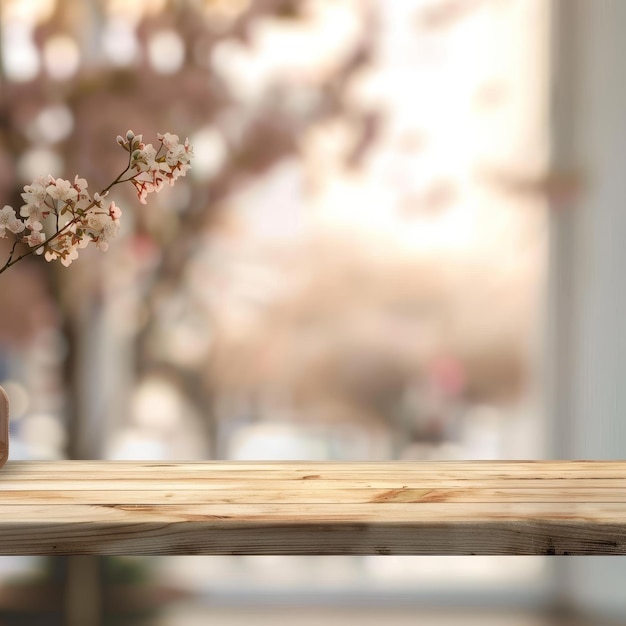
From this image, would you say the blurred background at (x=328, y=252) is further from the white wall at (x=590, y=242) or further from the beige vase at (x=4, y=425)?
the beige vase at (x=4, y=425)

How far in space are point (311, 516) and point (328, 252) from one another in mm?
799

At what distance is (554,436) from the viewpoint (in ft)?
5.01

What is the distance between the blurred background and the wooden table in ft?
1.84

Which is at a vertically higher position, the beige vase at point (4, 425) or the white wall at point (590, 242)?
the white wall at point (590, 242)

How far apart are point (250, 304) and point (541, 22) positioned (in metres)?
0.80

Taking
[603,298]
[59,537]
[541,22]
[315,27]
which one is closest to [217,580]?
[59,537]

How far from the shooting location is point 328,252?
Answer: 1.52 m

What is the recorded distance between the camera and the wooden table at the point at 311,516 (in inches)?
30.4

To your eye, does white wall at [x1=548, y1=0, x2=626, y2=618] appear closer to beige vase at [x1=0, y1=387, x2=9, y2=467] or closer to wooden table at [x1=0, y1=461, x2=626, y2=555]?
Answer: wooden table at [x1=0, y1=461, x2=626, y2=555]

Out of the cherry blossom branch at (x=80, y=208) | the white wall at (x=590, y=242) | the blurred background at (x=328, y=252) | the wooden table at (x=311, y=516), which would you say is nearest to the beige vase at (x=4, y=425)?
the wooden table at (x=311, y=516)

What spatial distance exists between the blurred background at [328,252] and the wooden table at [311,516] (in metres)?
0.56

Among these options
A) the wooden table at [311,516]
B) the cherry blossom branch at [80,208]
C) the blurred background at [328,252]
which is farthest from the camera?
the blurred background at [328,252]

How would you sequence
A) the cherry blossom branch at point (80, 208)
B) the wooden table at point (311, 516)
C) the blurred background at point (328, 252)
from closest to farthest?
the wooden table at point (311, 516) < the cherry blossom branch at point (80, 208) < the blurred background at point (328, 252)

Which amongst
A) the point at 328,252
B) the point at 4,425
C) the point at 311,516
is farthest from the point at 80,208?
the point at 328,252
